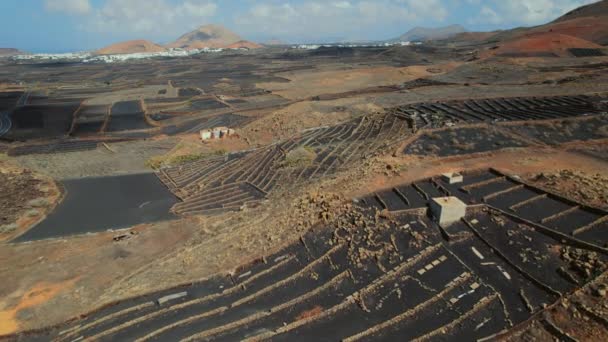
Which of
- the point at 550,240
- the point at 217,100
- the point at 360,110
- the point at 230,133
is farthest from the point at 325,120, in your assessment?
the point at 550,240

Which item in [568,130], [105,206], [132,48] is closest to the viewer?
[105,206]

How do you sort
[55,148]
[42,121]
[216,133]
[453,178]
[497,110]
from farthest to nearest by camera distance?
[42,121] < [216,133] < [55,148] < [497,110] < [453,178]

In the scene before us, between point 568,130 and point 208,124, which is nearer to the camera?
→ point 568,130

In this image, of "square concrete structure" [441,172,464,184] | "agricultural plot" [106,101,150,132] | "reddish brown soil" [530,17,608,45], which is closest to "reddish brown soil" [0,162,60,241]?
"agricultural plot" [106,101,150,132]

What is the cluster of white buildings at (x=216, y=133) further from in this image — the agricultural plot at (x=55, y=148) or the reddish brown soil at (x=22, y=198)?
the reddish brown soil at (x=22, y=198)

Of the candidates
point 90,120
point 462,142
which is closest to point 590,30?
point 462,142

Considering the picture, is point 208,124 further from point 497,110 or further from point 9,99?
A: point 9,99

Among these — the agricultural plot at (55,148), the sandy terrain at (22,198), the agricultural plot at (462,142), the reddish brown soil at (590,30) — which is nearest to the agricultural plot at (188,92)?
the agricultural plot at (55,148)
